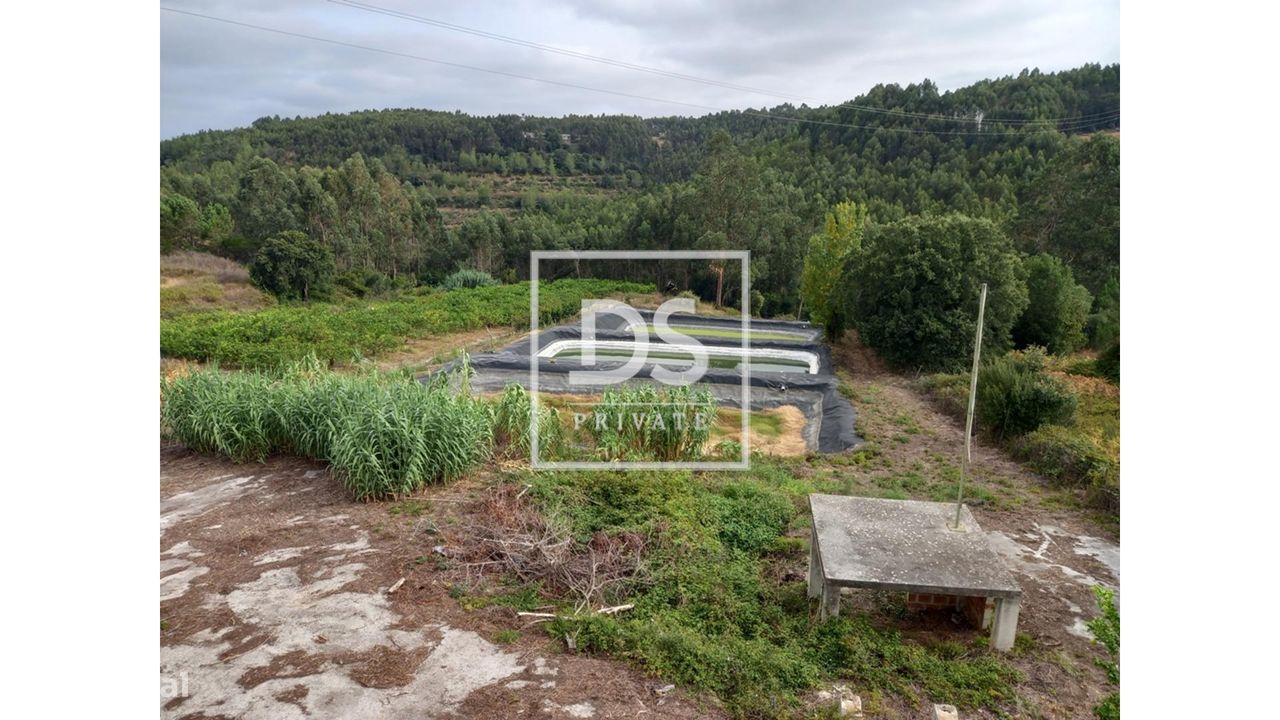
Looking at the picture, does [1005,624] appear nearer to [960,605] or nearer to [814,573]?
[960,605]

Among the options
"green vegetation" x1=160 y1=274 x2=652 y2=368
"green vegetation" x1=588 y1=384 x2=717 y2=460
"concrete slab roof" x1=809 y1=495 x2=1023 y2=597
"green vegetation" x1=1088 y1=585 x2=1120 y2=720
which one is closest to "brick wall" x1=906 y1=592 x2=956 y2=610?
"concrete slab roof" x1=809 y1=495 x2=1023 y2=597

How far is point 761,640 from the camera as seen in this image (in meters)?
3.64

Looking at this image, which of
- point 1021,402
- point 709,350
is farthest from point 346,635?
point 709,350

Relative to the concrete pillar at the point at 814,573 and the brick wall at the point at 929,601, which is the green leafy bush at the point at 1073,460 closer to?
the brick wall at the point at 929,601

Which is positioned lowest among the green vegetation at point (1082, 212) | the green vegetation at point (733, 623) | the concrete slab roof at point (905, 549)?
the green vegetation at point (733, 623)

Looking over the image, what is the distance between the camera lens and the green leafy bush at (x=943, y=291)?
13.7m

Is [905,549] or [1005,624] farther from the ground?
[905,549]

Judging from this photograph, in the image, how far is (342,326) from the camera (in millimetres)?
16000

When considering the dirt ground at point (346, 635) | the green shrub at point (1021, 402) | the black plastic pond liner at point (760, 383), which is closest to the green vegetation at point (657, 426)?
the black plastic pond liner at point (760, 383)

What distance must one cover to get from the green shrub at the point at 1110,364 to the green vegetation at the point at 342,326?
41.4ft

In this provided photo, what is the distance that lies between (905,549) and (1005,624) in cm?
61

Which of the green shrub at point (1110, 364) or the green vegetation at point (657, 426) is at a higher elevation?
the green shrub at point (1110, 364)

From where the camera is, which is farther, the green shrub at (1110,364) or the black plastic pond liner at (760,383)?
the green shrub at (1110,364)

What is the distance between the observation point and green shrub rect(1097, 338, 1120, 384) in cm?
1186
